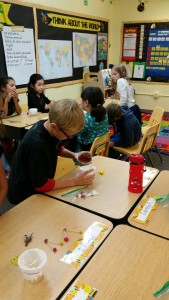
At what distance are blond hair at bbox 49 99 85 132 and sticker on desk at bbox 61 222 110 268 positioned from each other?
488 mm

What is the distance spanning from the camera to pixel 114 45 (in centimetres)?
568

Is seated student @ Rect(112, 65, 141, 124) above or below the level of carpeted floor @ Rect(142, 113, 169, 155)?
above

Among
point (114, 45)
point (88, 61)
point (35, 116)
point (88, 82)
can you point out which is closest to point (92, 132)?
point (35, 116)

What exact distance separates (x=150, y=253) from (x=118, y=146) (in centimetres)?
191

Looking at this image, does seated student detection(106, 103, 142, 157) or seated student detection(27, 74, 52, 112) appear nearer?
seated student detection(106, 103, 142, 157)

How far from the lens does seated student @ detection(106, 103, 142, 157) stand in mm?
2557

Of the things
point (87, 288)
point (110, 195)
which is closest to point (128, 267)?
point (87, 288)

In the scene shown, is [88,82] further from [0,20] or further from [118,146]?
[118,146]

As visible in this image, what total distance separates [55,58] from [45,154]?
3.16 meters

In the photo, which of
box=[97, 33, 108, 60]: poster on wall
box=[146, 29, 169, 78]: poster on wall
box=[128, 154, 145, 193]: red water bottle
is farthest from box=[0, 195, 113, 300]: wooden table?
box=[146, 29, 169, 78]: poster on wall

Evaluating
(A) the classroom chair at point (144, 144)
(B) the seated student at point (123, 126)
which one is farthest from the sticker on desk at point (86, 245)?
(B) the seated student at point (123, 126)

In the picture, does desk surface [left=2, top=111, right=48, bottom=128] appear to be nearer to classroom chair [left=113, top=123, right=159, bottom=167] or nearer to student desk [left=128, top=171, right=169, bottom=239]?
classroom chair [left=113, top=123, right=159, bottom=167]

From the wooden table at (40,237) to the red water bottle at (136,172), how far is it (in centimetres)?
30

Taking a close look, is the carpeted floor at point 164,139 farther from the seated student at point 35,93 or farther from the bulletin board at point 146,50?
the seated student at point 35,93
